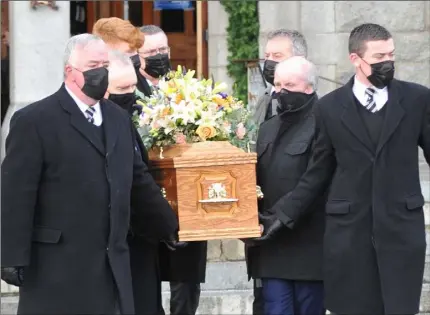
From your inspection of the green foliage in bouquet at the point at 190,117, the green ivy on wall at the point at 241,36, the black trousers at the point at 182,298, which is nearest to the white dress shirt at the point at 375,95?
the green foliage in bouquet at the point at 190,117

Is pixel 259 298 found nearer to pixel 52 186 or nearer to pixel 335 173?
pixel 335 173

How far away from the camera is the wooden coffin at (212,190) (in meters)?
6.53

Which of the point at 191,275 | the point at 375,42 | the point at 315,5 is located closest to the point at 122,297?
the point at 191,275

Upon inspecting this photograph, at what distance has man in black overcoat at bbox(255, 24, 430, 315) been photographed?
6020 mm

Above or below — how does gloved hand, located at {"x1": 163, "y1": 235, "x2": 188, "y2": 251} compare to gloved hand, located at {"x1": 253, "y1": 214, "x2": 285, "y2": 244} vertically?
below

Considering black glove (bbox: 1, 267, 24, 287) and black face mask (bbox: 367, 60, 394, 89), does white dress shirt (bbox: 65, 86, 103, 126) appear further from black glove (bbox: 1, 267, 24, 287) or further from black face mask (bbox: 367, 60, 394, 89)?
black face mask (bbox: 367, 60, 394, 89)

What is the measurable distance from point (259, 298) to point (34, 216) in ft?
6.01

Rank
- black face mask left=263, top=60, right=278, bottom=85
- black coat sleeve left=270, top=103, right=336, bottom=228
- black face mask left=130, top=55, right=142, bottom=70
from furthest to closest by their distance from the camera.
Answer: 1. black face mask left=130, top=55, right=142, bottom=70
2. black face mask left=263, top=60, right=278, bottom=85
3. black coat sleeve left=270, top=103, right=336, bottom=228

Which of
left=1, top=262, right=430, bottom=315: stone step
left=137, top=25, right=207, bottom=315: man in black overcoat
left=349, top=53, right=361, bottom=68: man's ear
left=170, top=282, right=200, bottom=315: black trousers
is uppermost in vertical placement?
left=349, top=53, right=361, bottom=68: man's ear

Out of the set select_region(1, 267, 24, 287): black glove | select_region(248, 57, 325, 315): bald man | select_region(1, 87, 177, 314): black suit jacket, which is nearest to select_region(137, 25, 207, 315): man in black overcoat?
select_region(248, 57, 325, 315): bald man

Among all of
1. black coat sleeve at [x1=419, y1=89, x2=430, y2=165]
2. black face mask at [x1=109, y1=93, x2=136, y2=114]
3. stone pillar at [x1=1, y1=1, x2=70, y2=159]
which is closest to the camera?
black coat sleeve at [x1=419, y1=89, x2=430, y2=165]

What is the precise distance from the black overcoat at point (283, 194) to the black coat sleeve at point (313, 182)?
124mm

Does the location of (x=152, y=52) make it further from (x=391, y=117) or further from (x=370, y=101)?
(x=391, y=117)

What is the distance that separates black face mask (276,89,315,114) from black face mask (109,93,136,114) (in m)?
0.85
